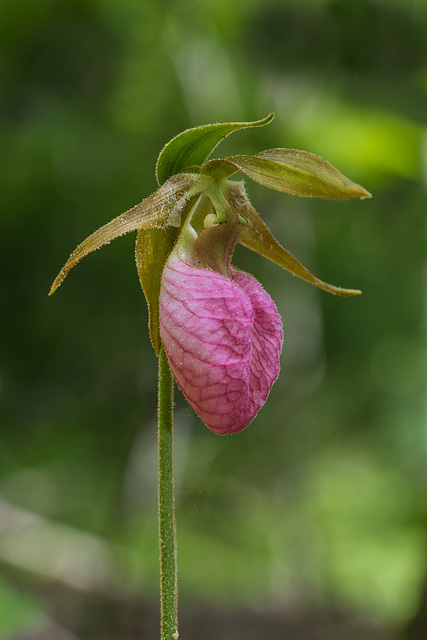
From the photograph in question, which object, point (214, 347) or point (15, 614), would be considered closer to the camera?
point (214, 347)

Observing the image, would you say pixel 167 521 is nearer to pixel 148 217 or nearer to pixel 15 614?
pixel 148 217

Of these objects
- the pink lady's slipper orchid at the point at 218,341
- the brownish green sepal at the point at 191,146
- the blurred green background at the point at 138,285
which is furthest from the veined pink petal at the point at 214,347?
the blurred green background at the point at 138,285

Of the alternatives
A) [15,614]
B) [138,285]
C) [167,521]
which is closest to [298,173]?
[167,521]

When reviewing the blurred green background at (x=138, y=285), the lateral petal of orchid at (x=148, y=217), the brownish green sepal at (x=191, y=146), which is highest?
the brownish green sepal at (x=191, y=146)

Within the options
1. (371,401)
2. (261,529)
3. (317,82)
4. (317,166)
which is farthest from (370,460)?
(317,166)

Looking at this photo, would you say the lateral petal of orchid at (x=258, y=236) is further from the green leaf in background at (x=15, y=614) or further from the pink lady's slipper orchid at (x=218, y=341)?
the green leaf in background at (x=15, y=614)

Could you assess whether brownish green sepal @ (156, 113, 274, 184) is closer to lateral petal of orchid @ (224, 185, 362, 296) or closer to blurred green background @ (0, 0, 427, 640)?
lateral petal of orchid @ (224, 185, 362, 296)

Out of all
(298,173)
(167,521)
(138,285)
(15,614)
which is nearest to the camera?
(167,521)
